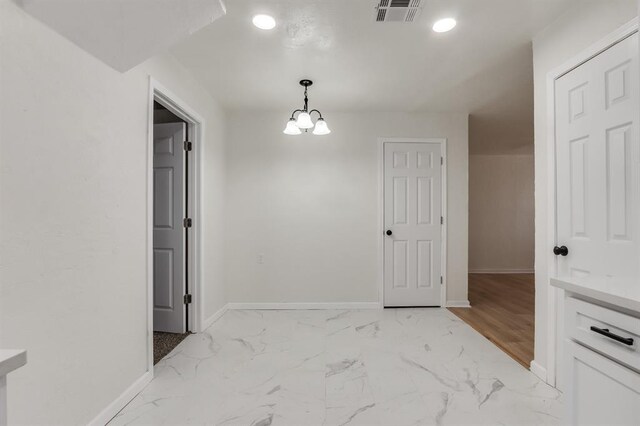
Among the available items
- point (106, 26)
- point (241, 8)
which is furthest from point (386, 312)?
point (106, 26)

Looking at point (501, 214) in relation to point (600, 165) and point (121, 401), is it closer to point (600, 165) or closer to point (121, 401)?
point (600, 165)

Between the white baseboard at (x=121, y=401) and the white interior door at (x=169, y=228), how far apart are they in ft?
3.45

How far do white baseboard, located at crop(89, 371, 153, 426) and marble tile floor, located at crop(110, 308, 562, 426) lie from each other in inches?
1.6

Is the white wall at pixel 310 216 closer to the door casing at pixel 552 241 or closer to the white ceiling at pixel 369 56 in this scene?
the white ceiling at pixel 369 56

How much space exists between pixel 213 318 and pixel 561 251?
3.18 metres

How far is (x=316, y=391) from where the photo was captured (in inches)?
82.0

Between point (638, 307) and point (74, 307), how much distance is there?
2134mm

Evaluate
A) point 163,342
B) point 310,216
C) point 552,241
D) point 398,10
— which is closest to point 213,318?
point 163,342

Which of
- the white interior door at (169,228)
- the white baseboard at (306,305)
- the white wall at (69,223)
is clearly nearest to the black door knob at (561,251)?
the white baseboard at (306,305)

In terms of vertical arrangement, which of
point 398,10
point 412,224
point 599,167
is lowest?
point 412,224

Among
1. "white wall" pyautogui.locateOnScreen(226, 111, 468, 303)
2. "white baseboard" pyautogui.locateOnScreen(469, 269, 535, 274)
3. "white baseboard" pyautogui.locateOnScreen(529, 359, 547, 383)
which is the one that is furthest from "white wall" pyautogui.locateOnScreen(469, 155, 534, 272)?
"white baseboard" pyautogui.locateOnScreen(529, 359, 547, 383)

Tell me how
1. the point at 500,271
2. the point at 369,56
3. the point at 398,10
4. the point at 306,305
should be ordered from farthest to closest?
1. the point at 500,271
2. the point at 306,305
3. the point at 369,56
4. the point at 398,10

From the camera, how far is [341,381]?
2207 mm

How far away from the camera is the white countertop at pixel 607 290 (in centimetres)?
89
